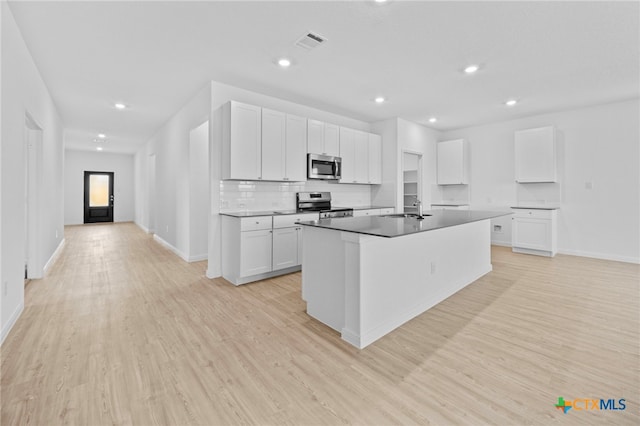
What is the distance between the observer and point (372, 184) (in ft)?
20.5

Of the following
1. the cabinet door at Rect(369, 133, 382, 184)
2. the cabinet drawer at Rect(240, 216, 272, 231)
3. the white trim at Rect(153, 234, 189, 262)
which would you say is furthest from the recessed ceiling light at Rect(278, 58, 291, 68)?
the white trim at Rect(153, 234, 189, 262)

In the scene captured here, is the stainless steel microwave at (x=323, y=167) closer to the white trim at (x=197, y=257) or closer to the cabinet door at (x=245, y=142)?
the cabinet door at (x=245, y=142)

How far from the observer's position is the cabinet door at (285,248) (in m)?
4.03

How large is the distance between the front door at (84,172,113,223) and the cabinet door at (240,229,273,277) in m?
10.0

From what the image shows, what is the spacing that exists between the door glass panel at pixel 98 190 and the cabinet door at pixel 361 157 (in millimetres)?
10147

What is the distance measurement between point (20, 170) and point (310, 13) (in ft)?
10.3

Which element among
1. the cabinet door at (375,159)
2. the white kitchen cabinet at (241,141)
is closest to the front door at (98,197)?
the white kitchen cabinet at (241,141)

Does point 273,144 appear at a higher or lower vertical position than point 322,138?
lower

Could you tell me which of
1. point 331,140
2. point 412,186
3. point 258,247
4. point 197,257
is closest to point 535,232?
point 412,186

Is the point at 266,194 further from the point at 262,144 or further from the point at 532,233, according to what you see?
the point at 532,233

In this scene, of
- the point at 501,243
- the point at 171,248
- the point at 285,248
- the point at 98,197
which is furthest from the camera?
the point at 98,197

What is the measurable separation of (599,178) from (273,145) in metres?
5.72

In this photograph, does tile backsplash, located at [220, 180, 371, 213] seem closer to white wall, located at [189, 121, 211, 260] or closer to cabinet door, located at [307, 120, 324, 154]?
cabinet door, located at [307, 120, 324, 154]

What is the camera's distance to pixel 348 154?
5496mm
